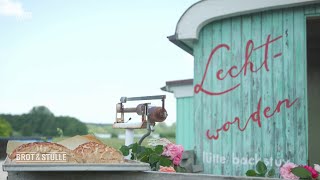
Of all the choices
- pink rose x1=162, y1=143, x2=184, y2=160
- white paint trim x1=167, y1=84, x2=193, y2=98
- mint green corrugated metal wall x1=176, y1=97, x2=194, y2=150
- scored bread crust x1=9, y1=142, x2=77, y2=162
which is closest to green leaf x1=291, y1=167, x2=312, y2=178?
pink rose x1=162, y1=143, x2=184, y2=160

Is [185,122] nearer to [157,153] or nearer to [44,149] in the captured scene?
[157,153]

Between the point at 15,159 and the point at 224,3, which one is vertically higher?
the point at 224,3

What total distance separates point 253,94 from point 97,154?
9.94 ft

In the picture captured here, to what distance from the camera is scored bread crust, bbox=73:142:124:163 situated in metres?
3.56

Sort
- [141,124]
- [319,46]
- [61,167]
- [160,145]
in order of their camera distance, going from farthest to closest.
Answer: [319,46] → [141,124] → [160,145] → [61,167]

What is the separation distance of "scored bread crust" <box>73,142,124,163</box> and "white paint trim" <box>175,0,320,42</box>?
9.83 feet

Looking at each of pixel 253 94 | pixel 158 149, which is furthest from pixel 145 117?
pixel 253 94

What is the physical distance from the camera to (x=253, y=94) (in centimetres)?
612

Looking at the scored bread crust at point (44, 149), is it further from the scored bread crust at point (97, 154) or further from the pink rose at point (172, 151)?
the pink rose at point (172, 151)

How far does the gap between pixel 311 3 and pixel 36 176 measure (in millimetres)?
3868

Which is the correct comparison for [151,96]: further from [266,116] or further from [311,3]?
[311,3]

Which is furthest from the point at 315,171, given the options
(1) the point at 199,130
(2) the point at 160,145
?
(1) the point at 199,130

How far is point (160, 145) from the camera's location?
521cm

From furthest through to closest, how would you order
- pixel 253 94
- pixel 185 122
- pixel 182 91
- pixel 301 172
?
pixel 182 91 < pixel 185 122 < pixel 253 94 < pixel 301 172
